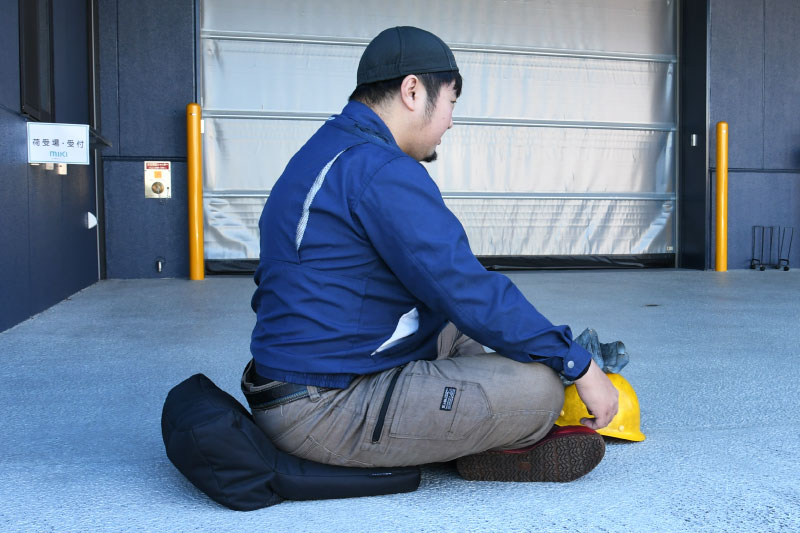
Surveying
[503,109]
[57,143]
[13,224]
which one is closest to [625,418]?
[13,224]

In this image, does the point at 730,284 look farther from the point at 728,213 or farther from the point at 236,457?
the point at 236,457

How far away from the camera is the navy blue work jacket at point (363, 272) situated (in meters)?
1.44

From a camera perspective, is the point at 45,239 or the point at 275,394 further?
the point at 45,239

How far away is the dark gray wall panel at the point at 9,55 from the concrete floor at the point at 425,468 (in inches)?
48.8

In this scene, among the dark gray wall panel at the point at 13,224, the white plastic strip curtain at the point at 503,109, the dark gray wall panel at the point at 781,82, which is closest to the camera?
the dark gray wall panel at the point at 13,224

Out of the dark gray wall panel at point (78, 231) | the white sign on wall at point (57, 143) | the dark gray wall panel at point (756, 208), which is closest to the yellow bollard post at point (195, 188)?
the dark gray wall panel at point (78, 231)

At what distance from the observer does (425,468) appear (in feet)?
5.97

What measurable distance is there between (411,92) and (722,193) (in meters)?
7.55

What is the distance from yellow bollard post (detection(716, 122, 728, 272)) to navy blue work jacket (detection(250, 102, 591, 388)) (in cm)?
748

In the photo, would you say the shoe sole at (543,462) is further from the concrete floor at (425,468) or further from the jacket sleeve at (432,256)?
the jacket sleeve at (432,256)

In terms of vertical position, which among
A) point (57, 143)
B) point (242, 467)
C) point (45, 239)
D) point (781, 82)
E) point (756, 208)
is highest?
point (781, 82)

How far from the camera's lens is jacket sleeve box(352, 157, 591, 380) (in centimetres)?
143

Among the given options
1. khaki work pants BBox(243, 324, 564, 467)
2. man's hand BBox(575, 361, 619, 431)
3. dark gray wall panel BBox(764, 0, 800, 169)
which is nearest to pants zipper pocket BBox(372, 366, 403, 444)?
khaki work pants BBox(243, 324, 564, 467)

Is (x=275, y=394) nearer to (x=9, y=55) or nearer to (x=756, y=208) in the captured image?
(x=9, y=55)
